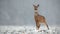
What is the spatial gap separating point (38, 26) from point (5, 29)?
2.10ft

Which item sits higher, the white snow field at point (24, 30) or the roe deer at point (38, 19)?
the roe deer at point (38, 19)

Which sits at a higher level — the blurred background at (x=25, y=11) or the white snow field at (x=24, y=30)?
the blurred background at (x=25, y=11)

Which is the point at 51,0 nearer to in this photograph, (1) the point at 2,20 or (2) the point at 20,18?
(2) the point at 20,18

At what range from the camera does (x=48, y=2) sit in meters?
3.79

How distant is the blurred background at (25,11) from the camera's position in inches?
149

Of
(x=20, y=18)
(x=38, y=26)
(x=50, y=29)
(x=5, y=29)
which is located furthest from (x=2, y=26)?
(x=50, y=29)

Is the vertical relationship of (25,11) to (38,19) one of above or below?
above

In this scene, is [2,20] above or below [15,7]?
below

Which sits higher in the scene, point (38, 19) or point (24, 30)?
point (38, 19)

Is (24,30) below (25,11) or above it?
below

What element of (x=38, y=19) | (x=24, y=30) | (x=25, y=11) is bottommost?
(x=24, y=30)

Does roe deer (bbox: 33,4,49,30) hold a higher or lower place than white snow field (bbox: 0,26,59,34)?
higher

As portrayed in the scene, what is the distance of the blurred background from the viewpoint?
377 centimetres

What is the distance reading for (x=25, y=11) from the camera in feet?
12.5
